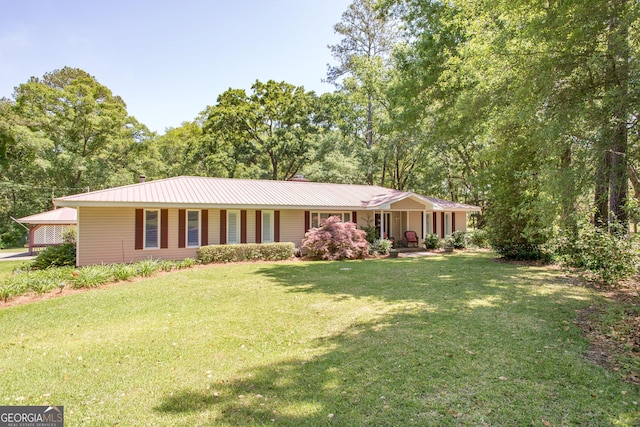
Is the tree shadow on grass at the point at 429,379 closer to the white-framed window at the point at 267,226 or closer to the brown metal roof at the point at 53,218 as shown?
the white-framed window at the point at 267,226

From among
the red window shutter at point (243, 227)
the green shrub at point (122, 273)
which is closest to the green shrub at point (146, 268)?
the green shrub at point (122, 273)

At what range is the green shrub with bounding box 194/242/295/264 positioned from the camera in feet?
44.2

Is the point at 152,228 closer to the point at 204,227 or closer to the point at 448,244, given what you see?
the point at 204,227

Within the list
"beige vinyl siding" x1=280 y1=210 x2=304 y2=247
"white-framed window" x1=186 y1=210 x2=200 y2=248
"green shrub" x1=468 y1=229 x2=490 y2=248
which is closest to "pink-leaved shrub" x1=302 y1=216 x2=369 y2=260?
"beige vinyl siding" x1=280 y1=210 x2=304 y2=247

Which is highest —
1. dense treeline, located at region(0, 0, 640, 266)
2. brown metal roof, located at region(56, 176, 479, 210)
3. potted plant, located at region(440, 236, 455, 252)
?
dense treeline, located at region(0, 0, 640, 266)

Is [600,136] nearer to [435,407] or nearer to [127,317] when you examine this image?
[435,407]

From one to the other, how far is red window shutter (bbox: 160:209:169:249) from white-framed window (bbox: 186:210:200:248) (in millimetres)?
834

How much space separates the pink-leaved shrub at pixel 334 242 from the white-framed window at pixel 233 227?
316 centimetres

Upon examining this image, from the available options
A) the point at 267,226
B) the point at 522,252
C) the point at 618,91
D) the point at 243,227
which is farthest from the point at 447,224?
the point at 618,91

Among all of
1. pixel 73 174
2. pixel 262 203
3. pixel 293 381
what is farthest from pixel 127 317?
pixel 73 174

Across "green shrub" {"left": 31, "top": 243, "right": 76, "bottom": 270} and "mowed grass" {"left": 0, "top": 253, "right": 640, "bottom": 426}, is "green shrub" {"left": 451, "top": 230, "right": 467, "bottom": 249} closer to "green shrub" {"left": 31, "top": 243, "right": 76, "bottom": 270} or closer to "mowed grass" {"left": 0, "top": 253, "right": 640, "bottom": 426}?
"mowed grass" {"left": 0, "top": 253, "right": 640, "bottom": 426}

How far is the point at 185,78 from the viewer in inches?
682

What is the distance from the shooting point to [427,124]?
15.5 m

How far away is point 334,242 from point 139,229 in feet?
27.0
